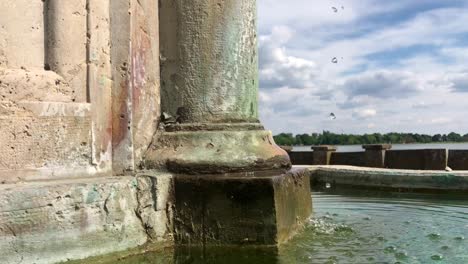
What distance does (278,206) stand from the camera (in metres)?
3.79

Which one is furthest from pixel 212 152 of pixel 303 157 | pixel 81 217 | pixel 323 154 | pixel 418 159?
pixel 303 157

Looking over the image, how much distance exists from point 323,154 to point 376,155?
157 cm

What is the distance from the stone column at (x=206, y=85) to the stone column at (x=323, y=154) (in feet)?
36.4

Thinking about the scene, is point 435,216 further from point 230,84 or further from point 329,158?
point 329,158

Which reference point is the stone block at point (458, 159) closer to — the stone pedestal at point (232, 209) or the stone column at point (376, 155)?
the stone column at point (376, 155)

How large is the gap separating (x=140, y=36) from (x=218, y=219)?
150 centimetres

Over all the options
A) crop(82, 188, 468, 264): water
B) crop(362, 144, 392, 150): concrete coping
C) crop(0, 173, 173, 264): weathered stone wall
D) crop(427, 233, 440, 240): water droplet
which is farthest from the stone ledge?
crop(0, 173, 173, 264): weathered stone wall

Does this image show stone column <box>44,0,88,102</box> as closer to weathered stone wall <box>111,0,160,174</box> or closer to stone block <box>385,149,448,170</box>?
weathered stone wall <box>111,0,160,174</box>

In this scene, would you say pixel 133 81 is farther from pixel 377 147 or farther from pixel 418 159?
pixel 377 147

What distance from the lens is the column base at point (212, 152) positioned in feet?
13.2

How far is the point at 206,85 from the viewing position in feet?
14.0

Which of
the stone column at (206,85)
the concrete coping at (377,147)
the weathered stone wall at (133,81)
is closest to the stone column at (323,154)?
the concrete coping at (377,147)

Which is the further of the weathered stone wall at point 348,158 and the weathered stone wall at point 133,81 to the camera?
the weathered stone wall at point 348,158

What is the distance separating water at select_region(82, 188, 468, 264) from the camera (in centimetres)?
355
